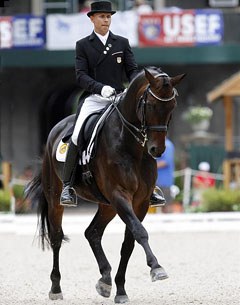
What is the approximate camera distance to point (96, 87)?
393 inches

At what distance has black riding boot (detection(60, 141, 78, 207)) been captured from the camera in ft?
33.9

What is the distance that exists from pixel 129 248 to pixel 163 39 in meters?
18.9

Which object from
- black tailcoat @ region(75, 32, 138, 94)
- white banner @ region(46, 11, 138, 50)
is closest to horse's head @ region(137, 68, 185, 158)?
black tailcoat @ region(75, 32, 138, 94)

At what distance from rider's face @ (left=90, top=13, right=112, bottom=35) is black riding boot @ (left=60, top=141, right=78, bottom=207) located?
1.17m

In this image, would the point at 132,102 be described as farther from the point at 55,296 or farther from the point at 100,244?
the point at 55,296

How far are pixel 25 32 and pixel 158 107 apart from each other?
65.9 feet

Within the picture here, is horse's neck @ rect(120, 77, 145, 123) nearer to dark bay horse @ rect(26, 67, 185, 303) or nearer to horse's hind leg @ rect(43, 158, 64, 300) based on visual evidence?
dark bay horse @ rect(26, 67, 185, 303)

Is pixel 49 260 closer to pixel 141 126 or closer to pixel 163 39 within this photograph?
pixel 141 126

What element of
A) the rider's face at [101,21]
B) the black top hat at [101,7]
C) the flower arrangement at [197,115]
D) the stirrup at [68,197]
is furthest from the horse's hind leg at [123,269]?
the flower arrangement at [197,115]

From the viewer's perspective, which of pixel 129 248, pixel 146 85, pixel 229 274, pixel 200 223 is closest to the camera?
pixel 146 85

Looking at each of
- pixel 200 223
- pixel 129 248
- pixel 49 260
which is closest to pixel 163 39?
pixel 200 223

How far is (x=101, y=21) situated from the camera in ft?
33.6

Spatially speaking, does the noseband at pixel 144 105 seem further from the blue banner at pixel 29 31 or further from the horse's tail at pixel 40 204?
the blue banner at pixel 29 31

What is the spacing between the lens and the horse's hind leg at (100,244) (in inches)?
387
